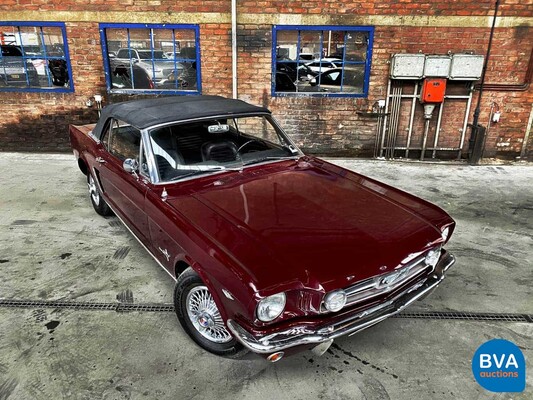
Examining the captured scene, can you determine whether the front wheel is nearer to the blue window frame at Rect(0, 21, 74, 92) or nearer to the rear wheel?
the rear wheel

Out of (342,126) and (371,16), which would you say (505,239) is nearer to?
(342,126)

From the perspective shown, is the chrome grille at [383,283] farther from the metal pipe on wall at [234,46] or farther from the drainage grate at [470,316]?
the metal pipe on wall at [234,46]

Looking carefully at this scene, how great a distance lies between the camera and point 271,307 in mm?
2109

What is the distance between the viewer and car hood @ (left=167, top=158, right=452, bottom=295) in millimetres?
2193

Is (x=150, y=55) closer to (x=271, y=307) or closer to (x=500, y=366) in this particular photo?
(x=271, y=307)

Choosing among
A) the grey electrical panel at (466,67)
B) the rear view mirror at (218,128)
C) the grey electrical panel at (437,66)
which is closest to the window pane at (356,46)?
the grey electrical panel at (437,66)

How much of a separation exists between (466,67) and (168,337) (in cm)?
634

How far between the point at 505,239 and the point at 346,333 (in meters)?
3.01

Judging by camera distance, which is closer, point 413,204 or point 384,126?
point 413,204

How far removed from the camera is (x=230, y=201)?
9.25 ft

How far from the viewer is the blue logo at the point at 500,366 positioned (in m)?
2.46

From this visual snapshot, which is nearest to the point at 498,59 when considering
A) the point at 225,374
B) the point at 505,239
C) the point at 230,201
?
the point at 505,239

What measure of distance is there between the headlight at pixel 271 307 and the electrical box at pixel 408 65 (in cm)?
567

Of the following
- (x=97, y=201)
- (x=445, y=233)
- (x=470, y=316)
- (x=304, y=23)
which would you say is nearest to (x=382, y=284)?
(x=445, y=233)
